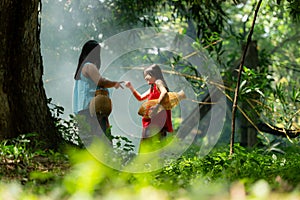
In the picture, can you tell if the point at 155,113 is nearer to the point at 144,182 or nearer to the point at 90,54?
the point at 90,54

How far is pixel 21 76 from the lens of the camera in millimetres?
5082

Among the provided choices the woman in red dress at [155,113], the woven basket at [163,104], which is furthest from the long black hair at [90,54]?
the woven basket at [163,104]

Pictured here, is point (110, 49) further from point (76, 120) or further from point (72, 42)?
point (76, 120)

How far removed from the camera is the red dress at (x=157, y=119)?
6.98 metres

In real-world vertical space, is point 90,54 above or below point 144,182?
above

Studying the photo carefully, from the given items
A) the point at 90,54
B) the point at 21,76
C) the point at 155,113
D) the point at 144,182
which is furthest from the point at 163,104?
the point at 144,182

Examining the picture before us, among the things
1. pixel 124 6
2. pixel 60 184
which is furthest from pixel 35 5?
pixel 124 6

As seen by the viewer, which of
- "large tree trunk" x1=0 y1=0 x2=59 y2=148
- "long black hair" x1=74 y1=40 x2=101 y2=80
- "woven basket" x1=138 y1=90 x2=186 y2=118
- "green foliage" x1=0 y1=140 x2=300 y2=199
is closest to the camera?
"green foliage" x1=0 y1=140 x2=300 y2=199

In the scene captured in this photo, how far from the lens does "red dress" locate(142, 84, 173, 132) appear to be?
22.9 ft

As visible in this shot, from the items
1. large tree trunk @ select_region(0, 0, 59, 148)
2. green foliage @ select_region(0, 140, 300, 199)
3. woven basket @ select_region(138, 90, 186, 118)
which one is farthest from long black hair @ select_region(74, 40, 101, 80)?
green foliage @ select_region(0, 140, 300, 199)

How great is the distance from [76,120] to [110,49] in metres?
11.0

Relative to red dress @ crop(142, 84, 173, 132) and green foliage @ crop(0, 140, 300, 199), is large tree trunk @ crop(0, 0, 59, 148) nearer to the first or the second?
green foliage @ crop(0, 140, 300, 199)

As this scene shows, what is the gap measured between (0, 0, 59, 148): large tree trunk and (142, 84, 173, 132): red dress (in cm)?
189

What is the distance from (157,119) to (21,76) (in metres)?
2.35
